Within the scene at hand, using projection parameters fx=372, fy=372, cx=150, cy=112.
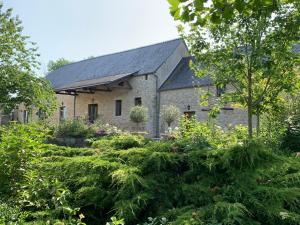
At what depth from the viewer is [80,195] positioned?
3287mm

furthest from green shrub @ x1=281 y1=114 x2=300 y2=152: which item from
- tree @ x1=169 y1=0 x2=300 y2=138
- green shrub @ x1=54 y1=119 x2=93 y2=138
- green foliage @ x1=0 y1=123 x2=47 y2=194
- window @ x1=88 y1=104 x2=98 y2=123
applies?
window @ x1=88 y1=104 x2=98 y2=123

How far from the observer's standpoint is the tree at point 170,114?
74.6ft

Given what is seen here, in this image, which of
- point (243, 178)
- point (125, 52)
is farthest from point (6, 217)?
point (125, 52)

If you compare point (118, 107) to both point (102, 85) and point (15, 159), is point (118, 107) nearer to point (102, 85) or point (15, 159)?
point (102, 85)

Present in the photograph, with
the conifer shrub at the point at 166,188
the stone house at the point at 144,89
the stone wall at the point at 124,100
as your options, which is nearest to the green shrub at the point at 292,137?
the conifer shrub at the point at 166,188

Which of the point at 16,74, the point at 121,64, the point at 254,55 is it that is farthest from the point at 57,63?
the point at 254,55

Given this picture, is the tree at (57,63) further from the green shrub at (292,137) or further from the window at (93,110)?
the green shrub at (292,137)

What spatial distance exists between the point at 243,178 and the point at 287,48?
14.7ft

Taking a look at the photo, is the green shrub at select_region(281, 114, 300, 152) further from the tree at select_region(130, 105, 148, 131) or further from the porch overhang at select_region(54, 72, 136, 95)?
the porch overhang at select_region(54, 72, 136, 95)

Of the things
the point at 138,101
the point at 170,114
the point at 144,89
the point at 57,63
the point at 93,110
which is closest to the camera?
the point at 170,114

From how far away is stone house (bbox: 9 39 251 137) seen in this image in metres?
23.9

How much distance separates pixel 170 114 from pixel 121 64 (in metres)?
9.54

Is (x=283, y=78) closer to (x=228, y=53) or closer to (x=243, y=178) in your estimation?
(x=228, y=53)

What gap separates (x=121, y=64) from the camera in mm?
30578
